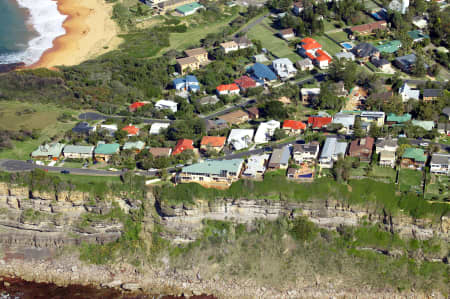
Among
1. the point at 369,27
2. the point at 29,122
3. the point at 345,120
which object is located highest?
the point at 369,27

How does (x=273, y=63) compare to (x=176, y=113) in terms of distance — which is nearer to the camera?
(x=176, y=113)

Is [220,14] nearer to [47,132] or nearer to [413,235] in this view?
[47,132]

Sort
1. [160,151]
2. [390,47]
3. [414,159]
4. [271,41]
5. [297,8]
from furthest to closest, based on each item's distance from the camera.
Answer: [297,8], [271,41], [390,47], [160,151], [414,159]

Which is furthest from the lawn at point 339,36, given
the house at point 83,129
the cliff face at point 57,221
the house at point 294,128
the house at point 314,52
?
the cliff face at point 57,221

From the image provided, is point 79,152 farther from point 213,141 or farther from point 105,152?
point 213,141

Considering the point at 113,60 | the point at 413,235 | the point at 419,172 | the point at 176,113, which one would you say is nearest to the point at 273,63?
the point at 176,113

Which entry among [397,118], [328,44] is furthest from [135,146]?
[328,44]
